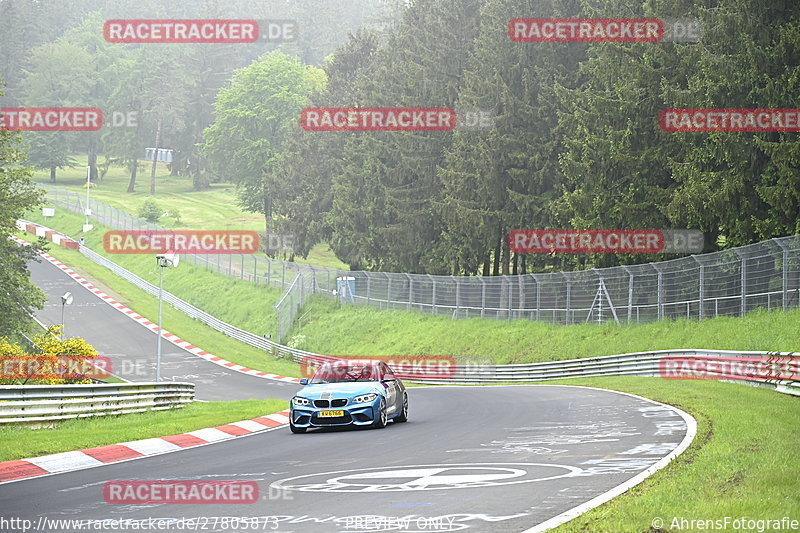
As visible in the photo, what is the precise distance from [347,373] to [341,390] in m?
1.25

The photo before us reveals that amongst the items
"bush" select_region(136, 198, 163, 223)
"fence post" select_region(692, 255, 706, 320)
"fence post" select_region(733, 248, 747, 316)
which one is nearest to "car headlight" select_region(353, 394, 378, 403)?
"fence post" select_region(733, 248, 747, 316)

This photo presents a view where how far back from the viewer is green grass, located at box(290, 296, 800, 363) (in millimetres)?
28641

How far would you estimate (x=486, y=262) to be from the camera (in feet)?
173

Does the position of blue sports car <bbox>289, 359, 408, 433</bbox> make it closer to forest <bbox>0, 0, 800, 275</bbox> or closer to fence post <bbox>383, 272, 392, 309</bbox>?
forest <bbox>0, 0, 800, 275</bbox>

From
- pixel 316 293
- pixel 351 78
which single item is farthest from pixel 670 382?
pixel 351 78

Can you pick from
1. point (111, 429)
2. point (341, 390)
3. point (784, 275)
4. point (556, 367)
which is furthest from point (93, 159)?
point (341, 390)

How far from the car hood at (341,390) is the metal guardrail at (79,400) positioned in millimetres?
5327

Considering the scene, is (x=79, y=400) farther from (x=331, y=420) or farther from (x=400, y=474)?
(x=400, y=474)

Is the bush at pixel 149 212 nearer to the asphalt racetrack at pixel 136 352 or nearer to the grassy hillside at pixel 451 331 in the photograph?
the grassy hillside at pixel 451 331

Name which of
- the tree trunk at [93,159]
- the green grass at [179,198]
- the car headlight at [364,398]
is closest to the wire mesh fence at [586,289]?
the car headlight at [364,398]

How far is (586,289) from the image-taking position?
39406 mm

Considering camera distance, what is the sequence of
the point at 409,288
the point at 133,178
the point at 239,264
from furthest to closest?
the point at 133,178 → the point at 239,264 → the point at 409,288

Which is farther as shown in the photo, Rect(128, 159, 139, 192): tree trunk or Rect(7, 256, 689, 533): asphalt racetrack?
Rect(128, 159, 139, 192): tree trunk

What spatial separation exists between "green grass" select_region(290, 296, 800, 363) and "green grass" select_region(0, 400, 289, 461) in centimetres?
1354
